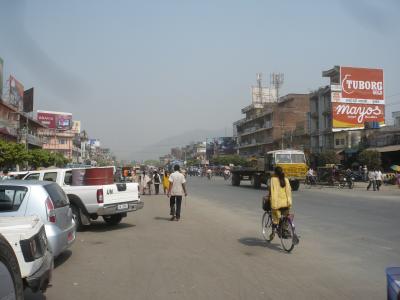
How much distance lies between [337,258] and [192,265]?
8.62 feet

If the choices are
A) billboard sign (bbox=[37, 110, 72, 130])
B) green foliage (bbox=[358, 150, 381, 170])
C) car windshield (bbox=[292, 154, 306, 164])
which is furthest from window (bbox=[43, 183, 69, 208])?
billboard sign (bbox=[37, 110, 72, 130])

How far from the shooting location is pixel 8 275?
3857mm

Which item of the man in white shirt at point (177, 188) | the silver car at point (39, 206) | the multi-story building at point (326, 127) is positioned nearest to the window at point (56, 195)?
the silver car at point (39, 206)

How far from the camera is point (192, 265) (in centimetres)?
786

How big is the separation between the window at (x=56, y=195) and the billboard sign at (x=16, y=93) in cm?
5252

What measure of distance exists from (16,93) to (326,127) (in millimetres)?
39694

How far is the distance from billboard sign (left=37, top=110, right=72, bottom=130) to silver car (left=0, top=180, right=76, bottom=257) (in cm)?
9475

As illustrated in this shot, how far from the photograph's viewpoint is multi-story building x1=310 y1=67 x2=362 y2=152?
187 ft

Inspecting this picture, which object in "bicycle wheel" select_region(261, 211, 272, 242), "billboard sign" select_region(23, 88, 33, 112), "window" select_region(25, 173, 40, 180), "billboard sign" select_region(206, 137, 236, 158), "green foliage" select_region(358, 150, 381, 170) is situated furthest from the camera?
"billboard sign" select_region(206, 137, 236, 158)

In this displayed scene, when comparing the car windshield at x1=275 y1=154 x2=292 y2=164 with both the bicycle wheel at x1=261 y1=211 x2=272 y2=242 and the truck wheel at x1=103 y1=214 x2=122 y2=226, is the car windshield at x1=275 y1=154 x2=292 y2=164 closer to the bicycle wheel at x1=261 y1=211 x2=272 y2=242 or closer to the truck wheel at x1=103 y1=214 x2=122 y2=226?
the truck wheel at x1=103 y1=214 x2=122 y2=226

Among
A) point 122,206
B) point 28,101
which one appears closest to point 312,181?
point 122,206

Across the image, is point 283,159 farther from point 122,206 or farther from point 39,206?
point 39,206

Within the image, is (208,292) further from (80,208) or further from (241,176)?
(241,176)

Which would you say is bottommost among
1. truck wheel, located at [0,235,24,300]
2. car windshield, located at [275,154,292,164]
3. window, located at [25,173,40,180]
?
truck wheel, located at [0,235,24,300]
